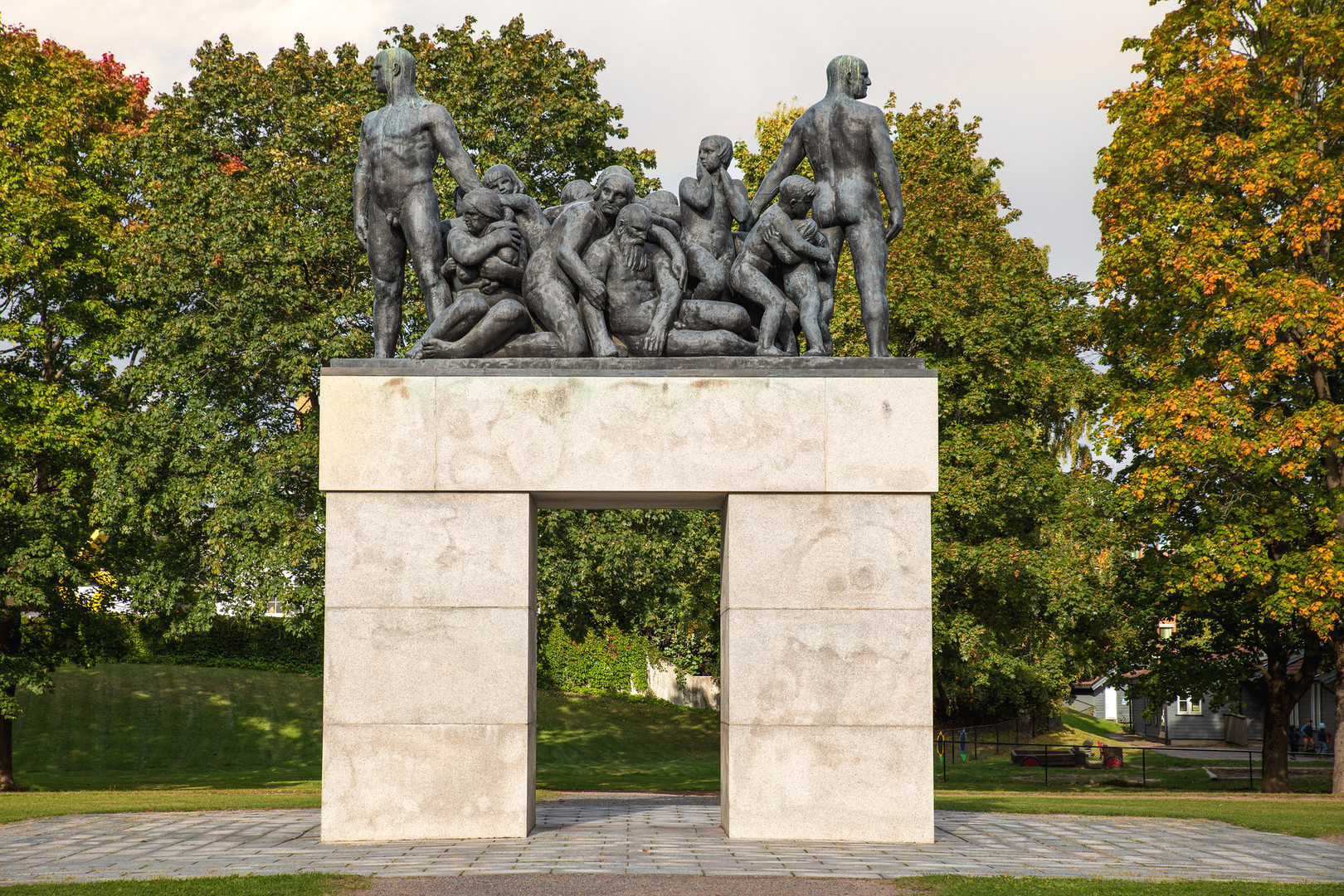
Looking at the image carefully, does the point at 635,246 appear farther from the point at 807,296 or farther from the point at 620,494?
the point at 620,494

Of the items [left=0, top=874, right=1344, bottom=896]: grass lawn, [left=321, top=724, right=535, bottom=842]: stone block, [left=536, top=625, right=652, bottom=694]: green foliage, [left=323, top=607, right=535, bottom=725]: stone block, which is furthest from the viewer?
[left=536, top=625, right=652, bottom=694]: green foliage

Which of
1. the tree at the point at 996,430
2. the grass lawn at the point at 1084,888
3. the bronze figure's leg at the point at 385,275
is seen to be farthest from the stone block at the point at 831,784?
the tree at the point at 996,430

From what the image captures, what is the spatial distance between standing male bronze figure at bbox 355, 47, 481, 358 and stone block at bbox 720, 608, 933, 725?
4.21 meters

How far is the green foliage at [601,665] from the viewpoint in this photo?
42.2 m

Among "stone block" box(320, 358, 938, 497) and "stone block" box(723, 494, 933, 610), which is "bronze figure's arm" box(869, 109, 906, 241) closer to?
"stone block" box(320, 358, 938, 497)

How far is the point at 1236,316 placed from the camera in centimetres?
1864

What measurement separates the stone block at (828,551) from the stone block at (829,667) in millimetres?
121

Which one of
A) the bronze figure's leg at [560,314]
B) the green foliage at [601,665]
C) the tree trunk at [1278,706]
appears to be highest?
the bronze figure's leg at [560,314]

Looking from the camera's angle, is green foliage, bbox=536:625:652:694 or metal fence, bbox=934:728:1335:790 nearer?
metal fence, bbox=934:728:1335:790

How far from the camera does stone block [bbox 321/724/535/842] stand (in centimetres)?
955

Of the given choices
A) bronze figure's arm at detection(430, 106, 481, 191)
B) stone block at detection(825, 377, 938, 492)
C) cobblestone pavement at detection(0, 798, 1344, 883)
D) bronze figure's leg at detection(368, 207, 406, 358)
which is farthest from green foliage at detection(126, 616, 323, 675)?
stone block at detection(825, 377, 938, 492)

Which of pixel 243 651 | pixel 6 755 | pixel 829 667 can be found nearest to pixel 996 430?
pixel 829 667

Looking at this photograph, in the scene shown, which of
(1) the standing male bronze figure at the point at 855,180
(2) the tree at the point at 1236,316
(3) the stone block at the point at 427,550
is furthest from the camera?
(2) the tree at the point at 1236,316

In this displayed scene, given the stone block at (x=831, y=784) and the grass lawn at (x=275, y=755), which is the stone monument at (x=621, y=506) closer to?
the stone block at (x=831, y=784)
